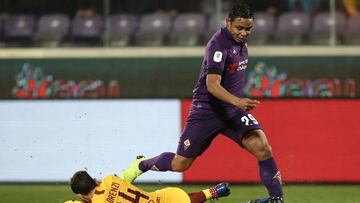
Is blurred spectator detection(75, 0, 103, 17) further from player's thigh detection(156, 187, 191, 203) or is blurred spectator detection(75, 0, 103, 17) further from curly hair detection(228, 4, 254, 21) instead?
player's thigh detection(156, 187, 191, 203)

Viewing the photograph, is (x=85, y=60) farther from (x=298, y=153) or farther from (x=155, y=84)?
(x=298, y=153)

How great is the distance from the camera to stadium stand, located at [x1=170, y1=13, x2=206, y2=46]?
1414 centimetres

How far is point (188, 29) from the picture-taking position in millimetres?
14227

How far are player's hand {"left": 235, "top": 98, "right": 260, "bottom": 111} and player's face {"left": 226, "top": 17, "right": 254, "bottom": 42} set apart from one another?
71 centimetres

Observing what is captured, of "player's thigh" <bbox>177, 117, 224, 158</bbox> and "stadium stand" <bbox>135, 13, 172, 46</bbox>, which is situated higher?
"stadium stand" <bbox>135, 13, 172, 46</bbox>

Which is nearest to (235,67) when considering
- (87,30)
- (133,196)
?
(133,196)

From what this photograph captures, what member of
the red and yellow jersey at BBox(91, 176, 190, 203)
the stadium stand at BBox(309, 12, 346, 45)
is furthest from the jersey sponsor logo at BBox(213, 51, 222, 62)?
the stadium stand at BBox(309, 12, 346, 45)

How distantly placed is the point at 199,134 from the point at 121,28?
252 inches

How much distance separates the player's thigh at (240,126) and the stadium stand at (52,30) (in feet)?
21.8

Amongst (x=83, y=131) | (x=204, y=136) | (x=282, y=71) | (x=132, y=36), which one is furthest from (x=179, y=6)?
(x=204, y=136)

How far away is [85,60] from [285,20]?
2.96 meters

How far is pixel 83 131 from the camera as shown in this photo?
11727 mm

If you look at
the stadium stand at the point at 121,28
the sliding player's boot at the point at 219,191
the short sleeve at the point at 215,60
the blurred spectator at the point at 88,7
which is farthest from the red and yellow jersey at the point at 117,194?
the blurred spectator at the point at 88,7

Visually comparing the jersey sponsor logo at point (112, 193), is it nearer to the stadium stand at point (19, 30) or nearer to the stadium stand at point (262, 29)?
the stadium stand at point (262, 29)
